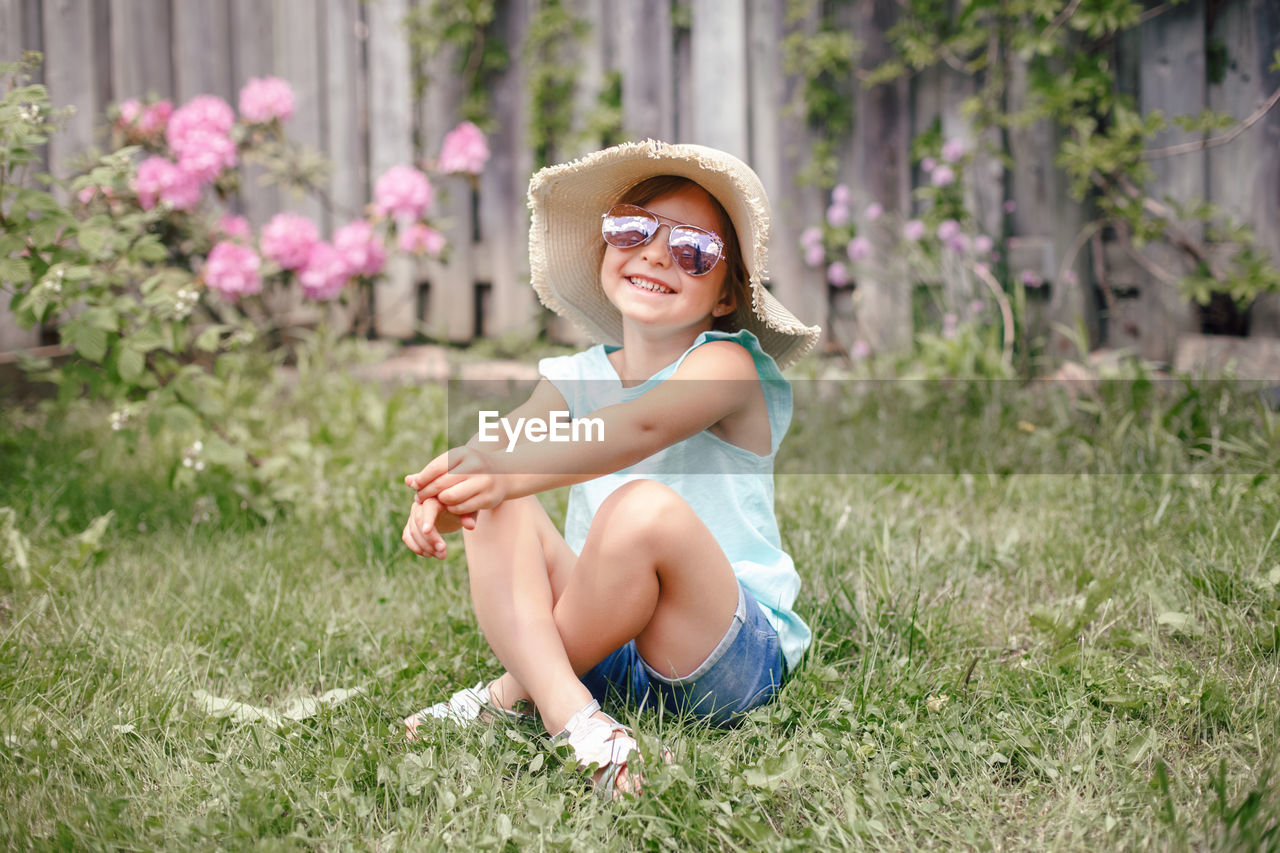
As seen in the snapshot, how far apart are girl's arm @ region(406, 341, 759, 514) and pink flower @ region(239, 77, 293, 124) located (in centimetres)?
309

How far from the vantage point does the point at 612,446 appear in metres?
1.64

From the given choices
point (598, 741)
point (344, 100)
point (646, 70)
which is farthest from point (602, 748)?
point (344, 100)

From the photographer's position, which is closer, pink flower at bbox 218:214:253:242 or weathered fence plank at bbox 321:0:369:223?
pink flower at bbox 218:214:253:242

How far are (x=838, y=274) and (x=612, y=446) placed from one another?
2.76m

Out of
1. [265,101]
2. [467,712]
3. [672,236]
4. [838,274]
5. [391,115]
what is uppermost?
[391,115]

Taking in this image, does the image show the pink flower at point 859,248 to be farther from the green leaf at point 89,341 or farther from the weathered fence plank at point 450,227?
the green leaf at point 89,341

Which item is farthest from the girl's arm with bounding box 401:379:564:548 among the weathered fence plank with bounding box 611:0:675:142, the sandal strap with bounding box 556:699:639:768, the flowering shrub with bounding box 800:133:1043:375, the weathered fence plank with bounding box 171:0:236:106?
the weathered fence plank with bounding box 171:0:236:106

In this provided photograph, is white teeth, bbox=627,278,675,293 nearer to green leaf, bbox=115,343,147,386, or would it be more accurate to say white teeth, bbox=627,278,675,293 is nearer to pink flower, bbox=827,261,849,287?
green leaf, bbox=115,343,147,386

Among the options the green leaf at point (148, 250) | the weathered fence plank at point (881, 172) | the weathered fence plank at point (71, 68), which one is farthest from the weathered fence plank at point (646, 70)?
the green leaf at point (148, 250)

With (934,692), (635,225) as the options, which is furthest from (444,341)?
(934,692)

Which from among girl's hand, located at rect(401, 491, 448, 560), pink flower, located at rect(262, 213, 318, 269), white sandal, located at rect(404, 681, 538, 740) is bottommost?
white sandal, located at rect(404, 681, 538, 740)

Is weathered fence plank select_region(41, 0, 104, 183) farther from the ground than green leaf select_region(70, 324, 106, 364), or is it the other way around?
weathered fence plank select_region(41, 0, 104, 183)

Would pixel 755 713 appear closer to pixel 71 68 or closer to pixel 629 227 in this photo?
pixel 629 227

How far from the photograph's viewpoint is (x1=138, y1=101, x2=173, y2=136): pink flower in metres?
3.94
